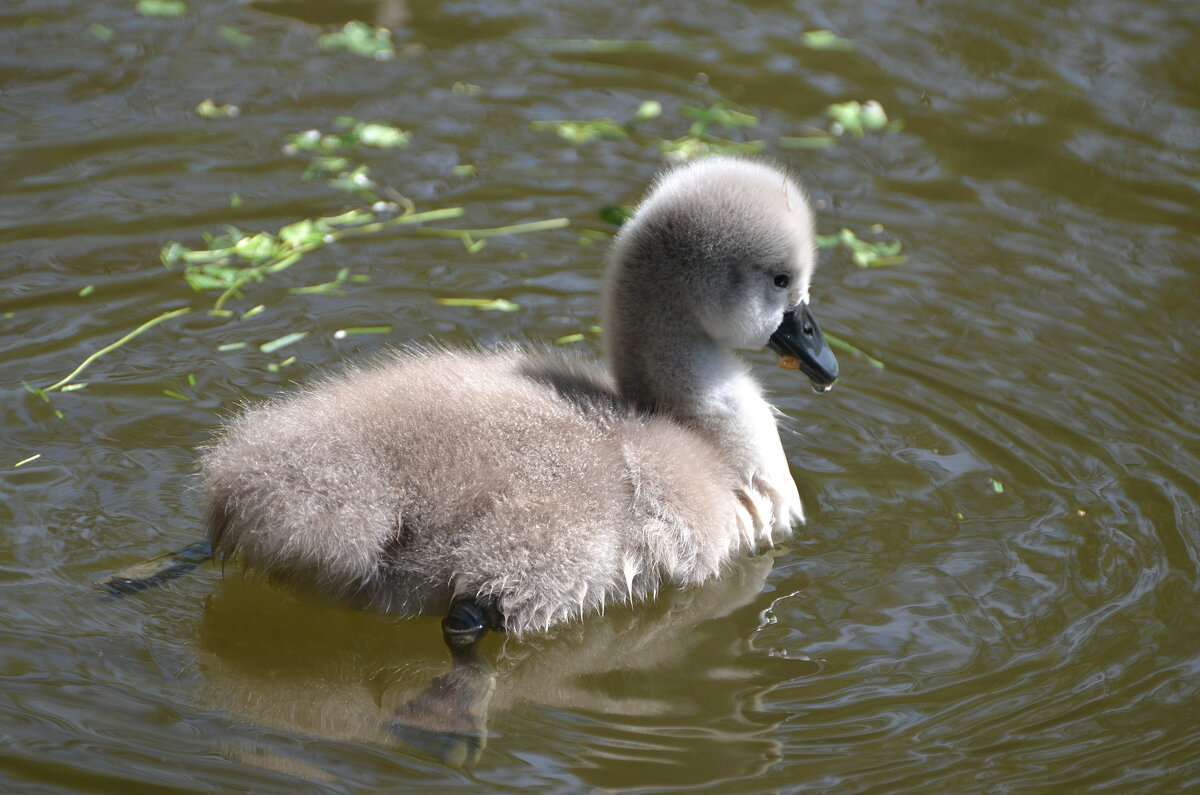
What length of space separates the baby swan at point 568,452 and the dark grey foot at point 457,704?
0.05 ft

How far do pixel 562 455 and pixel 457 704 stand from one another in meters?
0.62

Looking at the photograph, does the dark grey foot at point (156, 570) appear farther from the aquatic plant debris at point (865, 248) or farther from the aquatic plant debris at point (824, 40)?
the aquatic plant debris at point (824, 40)

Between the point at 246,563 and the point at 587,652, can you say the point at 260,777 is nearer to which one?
the point at 246,563

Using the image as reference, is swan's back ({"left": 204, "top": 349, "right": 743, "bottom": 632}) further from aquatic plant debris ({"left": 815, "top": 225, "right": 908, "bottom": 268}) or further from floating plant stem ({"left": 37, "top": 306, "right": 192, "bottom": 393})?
aquatic plant debris ({"left": 815, "top": 225, "right": 908, "bottom": 268})

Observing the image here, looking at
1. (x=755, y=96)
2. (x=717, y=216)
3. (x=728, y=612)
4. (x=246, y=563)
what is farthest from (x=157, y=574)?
(x=755, y=96)

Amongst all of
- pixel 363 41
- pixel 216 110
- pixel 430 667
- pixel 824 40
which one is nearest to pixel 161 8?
pixel 363 41

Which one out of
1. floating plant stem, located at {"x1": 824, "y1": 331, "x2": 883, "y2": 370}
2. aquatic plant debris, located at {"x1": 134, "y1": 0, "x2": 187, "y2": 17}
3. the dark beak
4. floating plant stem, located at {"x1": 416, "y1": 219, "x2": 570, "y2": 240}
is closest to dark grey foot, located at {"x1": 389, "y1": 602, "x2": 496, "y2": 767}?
the dark beak

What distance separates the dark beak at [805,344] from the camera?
3949 mm

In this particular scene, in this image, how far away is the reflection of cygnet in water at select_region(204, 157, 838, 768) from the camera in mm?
3217

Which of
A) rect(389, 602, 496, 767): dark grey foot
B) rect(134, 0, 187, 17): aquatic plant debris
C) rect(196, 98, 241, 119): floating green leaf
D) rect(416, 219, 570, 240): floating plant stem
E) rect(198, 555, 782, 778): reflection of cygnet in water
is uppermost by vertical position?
rect(134, 0, 187, 17): aquatic plant debris

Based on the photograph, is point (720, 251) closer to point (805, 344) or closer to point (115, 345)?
point (805, 344)

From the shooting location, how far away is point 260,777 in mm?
2973

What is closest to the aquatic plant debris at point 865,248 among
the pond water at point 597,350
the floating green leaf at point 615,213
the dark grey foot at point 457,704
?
the pond water at point 597,350

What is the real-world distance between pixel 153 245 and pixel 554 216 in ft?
4.76
